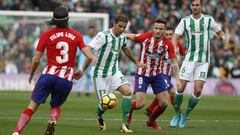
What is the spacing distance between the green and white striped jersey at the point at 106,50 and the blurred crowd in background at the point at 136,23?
15.5m

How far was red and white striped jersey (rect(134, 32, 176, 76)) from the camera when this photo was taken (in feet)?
51.4

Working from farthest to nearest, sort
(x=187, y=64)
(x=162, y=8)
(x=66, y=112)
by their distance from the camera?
(x=162, y=8)
(x=66, y=112)
(x=187, y=64)

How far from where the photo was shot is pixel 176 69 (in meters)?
15.2

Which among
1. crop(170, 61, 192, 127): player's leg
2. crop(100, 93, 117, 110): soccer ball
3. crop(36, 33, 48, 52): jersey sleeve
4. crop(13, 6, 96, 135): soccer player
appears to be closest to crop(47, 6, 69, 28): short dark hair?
crop(13, 6, 96, 135): soccer player

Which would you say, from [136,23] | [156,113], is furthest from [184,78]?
[136,23]

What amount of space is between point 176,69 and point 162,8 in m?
20.3

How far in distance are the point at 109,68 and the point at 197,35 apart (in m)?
2.39

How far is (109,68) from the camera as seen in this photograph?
15.3 metres

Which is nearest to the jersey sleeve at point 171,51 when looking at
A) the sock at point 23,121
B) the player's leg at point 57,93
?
the player's leg at point 57,93

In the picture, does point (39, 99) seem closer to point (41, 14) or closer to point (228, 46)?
point (41, 14)

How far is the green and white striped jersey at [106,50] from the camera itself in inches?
595

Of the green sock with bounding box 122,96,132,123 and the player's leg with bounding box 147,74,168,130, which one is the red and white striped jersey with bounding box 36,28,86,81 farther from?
the player's leg with bounding box 147,74,168,130

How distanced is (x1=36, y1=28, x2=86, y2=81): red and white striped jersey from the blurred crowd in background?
18185 millimetres

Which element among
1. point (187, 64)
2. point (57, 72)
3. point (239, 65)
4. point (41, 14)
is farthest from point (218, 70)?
point (57, 72)
